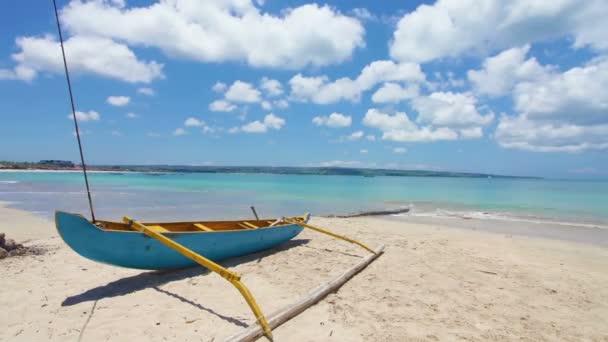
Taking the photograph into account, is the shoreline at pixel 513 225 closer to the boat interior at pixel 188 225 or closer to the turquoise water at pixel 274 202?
the turquoise water at pixel 274 202

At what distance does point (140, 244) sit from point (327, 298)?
10.1ft

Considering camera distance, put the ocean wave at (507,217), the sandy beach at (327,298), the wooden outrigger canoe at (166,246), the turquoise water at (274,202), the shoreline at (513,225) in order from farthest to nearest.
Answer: the turquoise water at (274,202) < the ocean wave at (507,217) < the shoreline at (513,225) < the wooden outrigger canoe at (166,246) < the sandy beach at (327,298)

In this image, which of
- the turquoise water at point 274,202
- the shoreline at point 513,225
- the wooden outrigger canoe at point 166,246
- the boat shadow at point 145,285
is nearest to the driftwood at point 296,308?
the wooden outrigger canoe at point 166,246

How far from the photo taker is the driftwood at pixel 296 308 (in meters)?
3.54

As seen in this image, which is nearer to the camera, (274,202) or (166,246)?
(166,246)

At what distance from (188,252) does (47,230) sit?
832 centimetres

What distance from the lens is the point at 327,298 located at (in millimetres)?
4895

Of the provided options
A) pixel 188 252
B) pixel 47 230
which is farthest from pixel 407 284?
pixel 47 230

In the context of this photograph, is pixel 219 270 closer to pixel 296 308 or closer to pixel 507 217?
pixel 296 308

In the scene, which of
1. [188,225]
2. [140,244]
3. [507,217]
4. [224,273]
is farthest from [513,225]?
[140,244]

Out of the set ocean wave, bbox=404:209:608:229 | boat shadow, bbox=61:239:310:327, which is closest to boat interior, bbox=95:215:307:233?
boat shadow, bbox=61:239:310:327

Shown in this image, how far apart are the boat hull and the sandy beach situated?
359 mm

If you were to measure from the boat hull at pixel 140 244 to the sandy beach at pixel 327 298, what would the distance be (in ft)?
1.18

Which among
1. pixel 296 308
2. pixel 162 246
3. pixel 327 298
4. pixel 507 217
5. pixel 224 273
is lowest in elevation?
pixel 507 217
